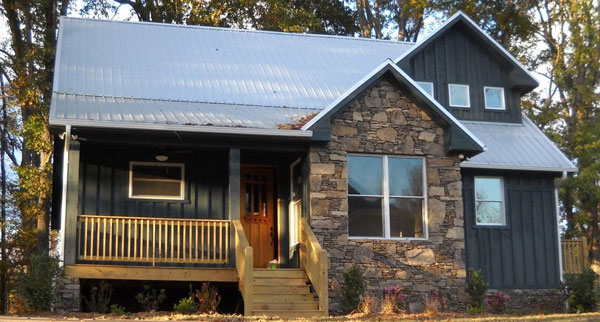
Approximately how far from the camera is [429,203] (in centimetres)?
1762

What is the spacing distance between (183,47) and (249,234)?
5440 mm

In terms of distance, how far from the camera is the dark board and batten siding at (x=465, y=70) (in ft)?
70.3

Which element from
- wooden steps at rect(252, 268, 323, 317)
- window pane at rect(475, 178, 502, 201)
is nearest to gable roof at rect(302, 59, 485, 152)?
window pane at rect(475, 178, 502, 201)

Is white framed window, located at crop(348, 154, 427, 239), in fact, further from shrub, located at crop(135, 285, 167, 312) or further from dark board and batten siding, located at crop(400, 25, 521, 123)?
dark board and batten siding, located at crop(400, 25, 521, 123)

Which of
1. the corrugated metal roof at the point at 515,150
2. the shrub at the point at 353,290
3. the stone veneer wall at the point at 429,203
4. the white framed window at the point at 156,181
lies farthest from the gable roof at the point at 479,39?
the shrub at the point at 353,290

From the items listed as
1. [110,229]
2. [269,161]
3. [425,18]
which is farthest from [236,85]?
[425,18]

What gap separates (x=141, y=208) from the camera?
17656 millimetres

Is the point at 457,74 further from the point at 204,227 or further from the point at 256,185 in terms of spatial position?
the point at 204,227

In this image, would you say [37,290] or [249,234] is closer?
[37,290]

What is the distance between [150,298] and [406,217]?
17.4ft

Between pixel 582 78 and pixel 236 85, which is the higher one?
pixel 582 78

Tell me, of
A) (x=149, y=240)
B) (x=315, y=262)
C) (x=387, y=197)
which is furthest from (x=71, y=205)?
(x=387, y=197)

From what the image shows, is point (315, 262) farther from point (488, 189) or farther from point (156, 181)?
point (488, 189)

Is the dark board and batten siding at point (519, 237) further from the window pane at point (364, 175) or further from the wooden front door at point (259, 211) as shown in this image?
the wooden front door at point (259, 211)
